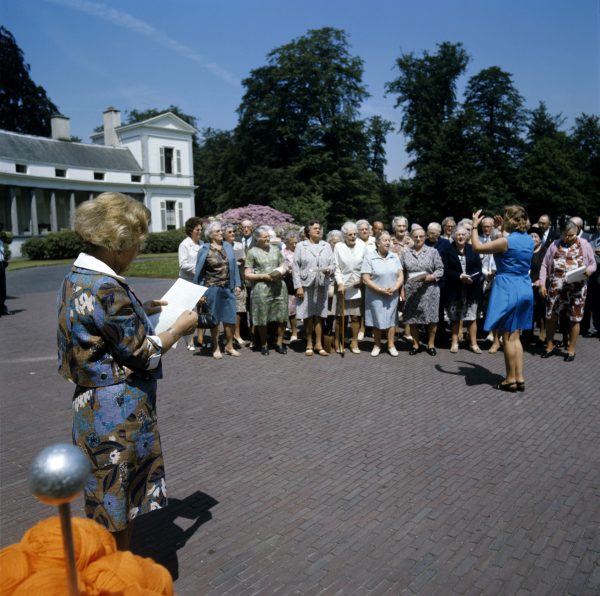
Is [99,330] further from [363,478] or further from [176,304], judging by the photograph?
[363,478]

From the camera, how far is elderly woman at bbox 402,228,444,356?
9055 mm

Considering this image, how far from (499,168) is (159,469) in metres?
48.7

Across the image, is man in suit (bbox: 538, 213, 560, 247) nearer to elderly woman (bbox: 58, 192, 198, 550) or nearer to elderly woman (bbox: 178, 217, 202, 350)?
elderly woman (bbox: 178, 217, 202, 350)

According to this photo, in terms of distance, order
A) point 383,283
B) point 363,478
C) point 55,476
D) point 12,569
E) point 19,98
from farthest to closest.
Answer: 1. point 19,98
2. point 383,283
3. point 363,478
4. point 12,569
5. point 55,476

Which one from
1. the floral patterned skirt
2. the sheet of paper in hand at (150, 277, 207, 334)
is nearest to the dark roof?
the sheet of paper in hand at (150, 277, 207, 334)

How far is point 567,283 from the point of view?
860 cm

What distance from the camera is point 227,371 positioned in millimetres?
8180

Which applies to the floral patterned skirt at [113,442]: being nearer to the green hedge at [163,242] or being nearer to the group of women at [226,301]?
the group of women at [226,301]

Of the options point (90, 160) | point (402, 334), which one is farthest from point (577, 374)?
point (90, 160)

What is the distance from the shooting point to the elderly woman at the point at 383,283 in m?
8.91

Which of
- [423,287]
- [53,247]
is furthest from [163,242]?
[423,287]

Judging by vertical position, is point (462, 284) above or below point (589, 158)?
below

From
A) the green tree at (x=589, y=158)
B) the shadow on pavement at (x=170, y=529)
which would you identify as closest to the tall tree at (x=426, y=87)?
the green tree at (x=589, y=158)

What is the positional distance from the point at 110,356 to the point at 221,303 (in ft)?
20.8
